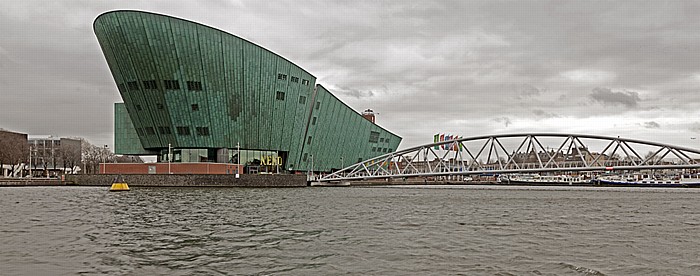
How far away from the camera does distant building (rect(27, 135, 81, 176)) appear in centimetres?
13725

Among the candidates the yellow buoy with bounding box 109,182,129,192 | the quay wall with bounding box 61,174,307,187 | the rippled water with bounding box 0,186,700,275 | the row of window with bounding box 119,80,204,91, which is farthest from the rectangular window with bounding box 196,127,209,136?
the rippled water with bounding box 0,186,700,275

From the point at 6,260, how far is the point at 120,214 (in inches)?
633

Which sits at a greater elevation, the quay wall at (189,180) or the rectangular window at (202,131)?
the rectangular window at (202,131)

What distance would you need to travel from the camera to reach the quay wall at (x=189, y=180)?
77562mm

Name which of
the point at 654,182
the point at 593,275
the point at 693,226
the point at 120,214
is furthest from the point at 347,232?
the point at 654,182

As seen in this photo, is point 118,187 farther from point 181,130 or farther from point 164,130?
point 164,130

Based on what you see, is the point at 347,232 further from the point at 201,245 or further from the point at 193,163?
the point at 193,163

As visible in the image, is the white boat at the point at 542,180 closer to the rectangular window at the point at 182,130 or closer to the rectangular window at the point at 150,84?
the rectangular window at the point at 182,130

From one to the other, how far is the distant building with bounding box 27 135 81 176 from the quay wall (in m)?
50.5

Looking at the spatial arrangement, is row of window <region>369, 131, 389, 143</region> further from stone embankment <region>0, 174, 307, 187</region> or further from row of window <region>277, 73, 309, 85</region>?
stone embankment <region>0, 174, 307, 187</region>

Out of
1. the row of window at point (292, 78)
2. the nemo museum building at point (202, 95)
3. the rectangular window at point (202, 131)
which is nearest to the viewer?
the nemo museum building at point (202, 95)

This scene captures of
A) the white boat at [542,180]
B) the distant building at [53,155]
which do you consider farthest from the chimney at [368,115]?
the distant building at [53,155]

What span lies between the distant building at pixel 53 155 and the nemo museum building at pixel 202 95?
4059 centimetres

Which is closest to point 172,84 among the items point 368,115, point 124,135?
point 124,135
